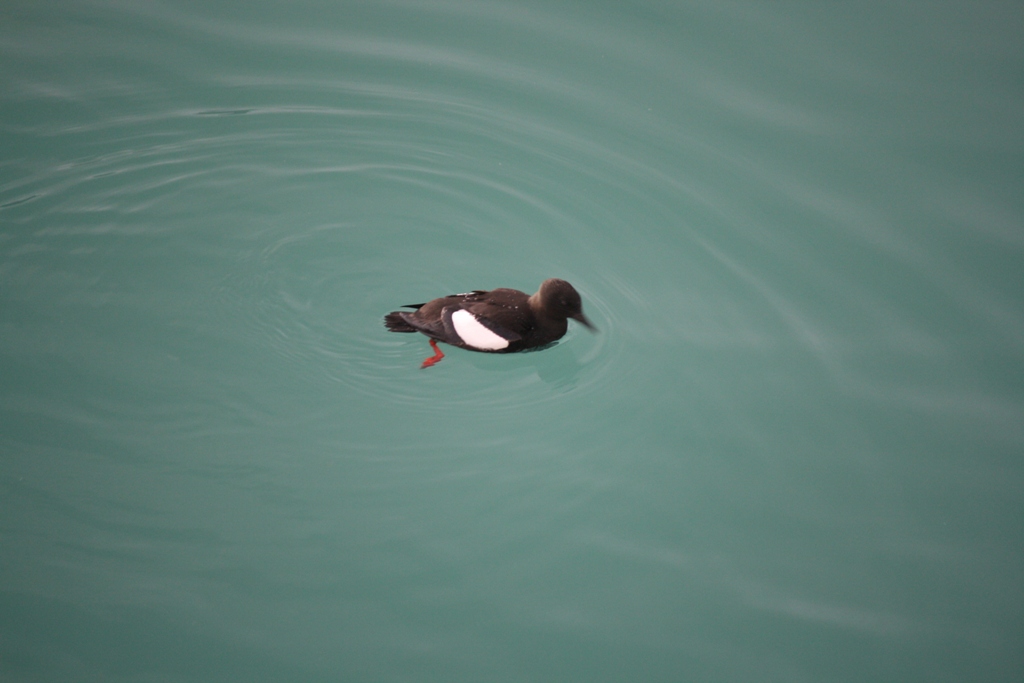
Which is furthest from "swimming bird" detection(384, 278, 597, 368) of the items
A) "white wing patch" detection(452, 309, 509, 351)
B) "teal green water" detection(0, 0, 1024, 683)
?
"teal green water" detection(0, 0, 1024, 683)

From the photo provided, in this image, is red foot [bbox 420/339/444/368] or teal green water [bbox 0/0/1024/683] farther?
red foot [bbox 420/339/444/368]

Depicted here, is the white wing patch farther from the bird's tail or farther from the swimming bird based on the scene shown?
the bird's tail

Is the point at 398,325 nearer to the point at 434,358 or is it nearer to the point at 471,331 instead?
the point at 434,358

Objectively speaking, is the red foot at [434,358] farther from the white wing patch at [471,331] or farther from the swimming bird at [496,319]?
the white wing patch at [471,331]

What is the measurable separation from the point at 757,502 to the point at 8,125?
5964 mm

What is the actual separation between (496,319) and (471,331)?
165 millimetres

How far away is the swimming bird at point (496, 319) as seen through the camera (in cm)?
465

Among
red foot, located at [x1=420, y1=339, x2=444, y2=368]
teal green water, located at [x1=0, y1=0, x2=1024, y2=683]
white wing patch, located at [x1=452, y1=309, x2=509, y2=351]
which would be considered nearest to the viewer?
teal green water, located at [x1=0, y1=0, x2=1024, y2=683]

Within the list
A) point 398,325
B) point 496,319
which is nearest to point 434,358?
point 398,325

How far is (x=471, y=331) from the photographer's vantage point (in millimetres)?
4641

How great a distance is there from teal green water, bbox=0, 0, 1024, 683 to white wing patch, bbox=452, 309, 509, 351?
27 cm

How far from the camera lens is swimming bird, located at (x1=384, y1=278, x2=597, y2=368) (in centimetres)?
465

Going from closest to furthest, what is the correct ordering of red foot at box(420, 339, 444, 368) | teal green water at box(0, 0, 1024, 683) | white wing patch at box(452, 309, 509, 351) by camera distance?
teal green water at box(0, 0, 1024, 683)
white wing patch at box(452, 309, 509, 351)
red foot at box(420, 339, 444, 368)

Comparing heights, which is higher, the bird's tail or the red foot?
the bird's tail
